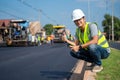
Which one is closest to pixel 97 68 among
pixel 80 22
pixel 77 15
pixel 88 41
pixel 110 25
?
pixel 88 41

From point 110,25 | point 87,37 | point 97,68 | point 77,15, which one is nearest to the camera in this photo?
point 77,15

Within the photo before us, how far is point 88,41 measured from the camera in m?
7.39

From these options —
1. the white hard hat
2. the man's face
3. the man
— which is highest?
the white hard hat

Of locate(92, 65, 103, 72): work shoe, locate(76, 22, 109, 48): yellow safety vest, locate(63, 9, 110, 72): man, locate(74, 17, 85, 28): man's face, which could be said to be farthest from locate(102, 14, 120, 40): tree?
locate(74, 17, 85, 28): man's face

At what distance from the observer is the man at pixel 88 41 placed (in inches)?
281

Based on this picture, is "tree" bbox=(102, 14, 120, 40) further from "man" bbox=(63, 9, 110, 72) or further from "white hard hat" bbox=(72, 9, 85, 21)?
"white hard hat" bbox=(72, 9, 85, 21)

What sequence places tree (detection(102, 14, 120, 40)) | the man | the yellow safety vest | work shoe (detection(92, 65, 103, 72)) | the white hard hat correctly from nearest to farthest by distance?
the white hard hat → the man → the yellow safety vest → work shoe (detection(92, 65, 103, 72)) → tree (detection(102, 14, 120, 40))

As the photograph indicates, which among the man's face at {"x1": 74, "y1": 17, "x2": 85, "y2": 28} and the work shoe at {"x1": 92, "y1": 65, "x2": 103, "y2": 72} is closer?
the man's face at {"x1": 74, "y1": 17, "x2": 85, "y2": 28}

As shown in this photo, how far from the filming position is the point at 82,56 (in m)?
8.06

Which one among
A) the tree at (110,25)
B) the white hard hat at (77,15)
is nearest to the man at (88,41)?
the white hard hat at (77,15)

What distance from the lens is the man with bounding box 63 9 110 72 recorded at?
7.12 m

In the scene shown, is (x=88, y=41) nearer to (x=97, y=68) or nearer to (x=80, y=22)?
(x=80, y=22)

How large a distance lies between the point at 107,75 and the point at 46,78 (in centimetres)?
178

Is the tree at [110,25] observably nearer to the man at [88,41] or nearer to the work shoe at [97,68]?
the work shoe at [97,68]
